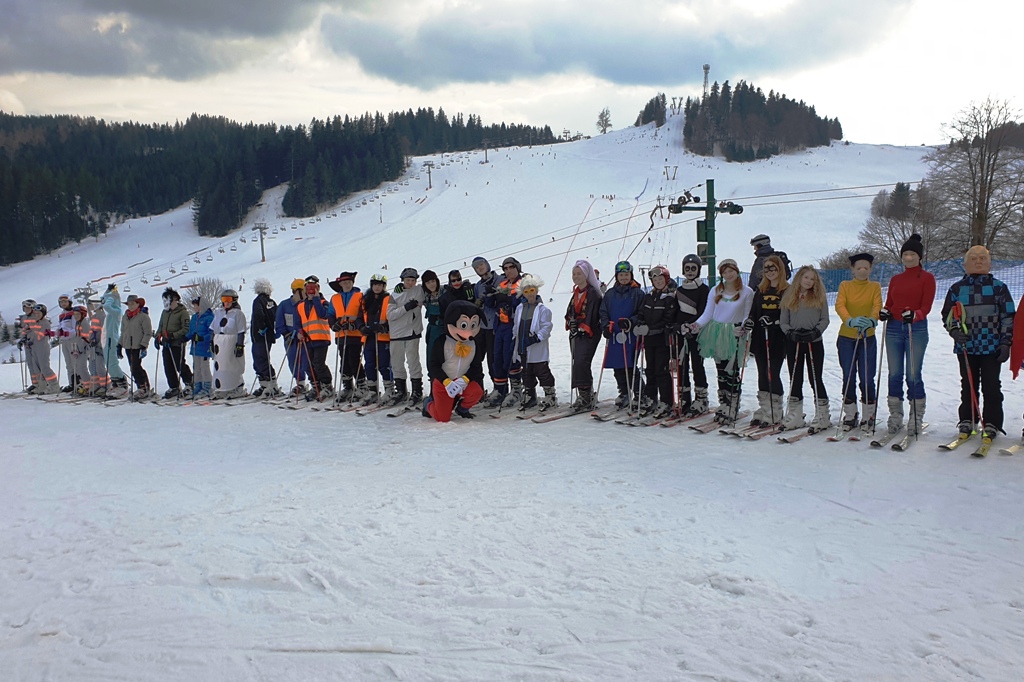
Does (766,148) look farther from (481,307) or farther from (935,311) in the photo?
(481,307)

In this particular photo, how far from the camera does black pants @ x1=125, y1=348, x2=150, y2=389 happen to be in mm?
13275

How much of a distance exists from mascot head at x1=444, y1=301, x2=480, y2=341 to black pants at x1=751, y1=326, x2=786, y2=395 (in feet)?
11.5

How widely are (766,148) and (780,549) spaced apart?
12125 centimetres

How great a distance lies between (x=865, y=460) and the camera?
634 centimetres

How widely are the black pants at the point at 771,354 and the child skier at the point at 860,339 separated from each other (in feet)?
2.11

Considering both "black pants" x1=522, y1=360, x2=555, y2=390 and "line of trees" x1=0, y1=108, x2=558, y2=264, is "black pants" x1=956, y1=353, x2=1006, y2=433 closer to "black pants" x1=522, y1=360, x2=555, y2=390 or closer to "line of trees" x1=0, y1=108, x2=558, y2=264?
"black pants" x1=522, y1=360, x2=555, y2=390

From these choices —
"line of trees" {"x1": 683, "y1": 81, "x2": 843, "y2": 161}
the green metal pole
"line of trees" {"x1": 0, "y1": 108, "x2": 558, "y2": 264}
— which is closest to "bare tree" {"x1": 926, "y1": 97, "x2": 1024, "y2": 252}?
the green metal pole

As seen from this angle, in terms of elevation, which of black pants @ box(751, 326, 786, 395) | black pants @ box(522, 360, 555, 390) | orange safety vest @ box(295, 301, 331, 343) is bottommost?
black pants @ box(522, 360, 555, 390)

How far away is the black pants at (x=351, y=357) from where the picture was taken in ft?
36.3

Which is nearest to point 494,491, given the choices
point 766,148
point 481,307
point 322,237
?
point 481,307

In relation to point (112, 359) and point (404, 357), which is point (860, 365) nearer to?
point (404, 357)

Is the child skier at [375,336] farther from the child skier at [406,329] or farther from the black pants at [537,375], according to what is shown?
the black pants at [537,375]

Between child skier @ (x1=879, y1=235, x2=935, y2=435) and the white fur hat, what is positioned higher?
the white fur hat

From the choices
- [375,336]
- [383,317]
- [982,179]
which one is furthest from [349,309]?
[982,179]
